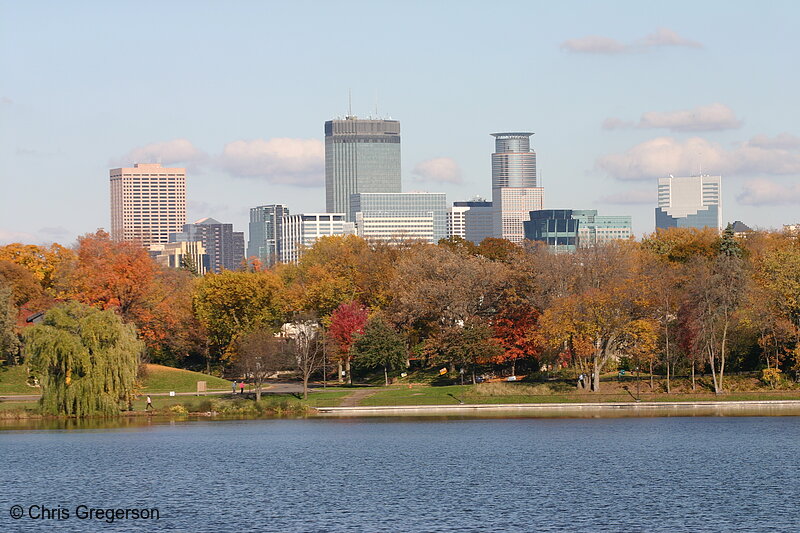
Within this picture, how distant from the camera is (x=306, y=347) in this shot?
9306 centimetres

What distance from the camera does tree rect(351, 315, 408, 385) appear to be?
96.1 m

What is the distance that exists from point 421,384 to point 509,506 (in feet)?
178

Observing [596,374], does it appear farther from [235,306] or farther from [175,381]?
[235,306]

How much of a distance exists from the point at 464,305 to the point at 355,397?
567 inches

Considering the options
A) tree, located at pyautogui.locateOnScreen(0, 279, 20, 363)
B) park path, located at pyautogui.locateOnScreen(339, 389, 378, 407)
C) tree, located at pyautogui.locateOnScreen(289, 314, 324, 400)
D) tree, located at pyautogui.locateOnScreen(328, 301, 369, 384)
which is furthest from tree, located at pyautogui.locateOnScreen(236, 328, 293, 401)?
tree, located at pyautogui.locateOnScreen(0, 279, 20, 363)

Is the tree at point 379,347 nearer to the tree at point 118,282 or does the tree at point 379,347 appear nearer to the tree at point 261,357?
the tree at point 261,357

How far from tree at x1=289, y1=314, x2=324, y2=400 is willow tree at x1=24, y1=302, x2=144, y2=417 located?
16.8 metres

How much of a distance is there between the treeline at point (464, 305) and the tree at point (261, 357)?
0.50 m

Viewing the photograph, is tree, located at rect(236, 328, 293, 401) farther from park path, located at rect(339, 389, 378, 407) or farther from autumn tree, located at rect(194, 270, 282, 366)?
autumn tree, located at rect(194, 270, 282, 366)

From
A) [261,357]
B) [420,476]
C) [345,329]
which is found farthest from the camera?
[345,329]

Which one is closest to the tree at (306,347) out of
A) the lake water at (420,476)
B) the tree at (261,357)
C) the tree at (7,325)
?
the tree at (261,357)
